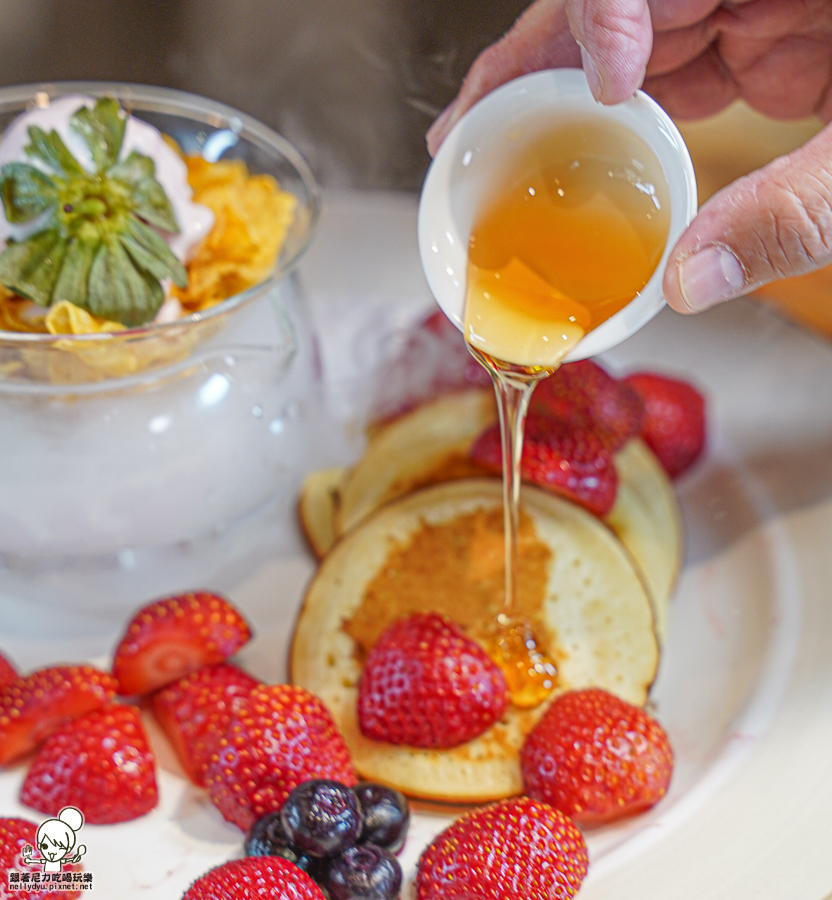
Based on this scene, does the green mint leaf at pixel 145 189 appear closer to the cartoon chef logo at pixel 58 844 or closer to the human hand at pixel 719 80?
the human hand at pixel 719 80

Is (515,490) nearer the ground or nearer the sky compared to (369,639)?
nearer the sky

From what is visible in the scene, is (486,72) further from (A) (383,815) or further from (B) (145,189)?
(A) (383,815)

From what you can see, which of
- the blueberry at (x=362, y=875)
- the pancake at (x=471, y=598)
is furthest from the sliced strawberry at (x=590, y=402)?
the blueberry at (x=362, y=875)

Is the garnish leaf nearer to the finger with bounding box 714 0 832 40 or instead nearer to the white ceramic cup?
the white ceramic cup

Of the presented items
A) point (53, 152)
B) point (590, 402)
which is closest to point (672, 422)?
point (590, 402)

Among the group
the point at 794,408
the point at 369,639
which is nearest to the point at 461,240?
the point at 369,639

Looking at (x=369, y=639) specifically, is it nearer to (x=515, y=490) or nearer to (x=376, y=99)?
(x=515, y=490)
